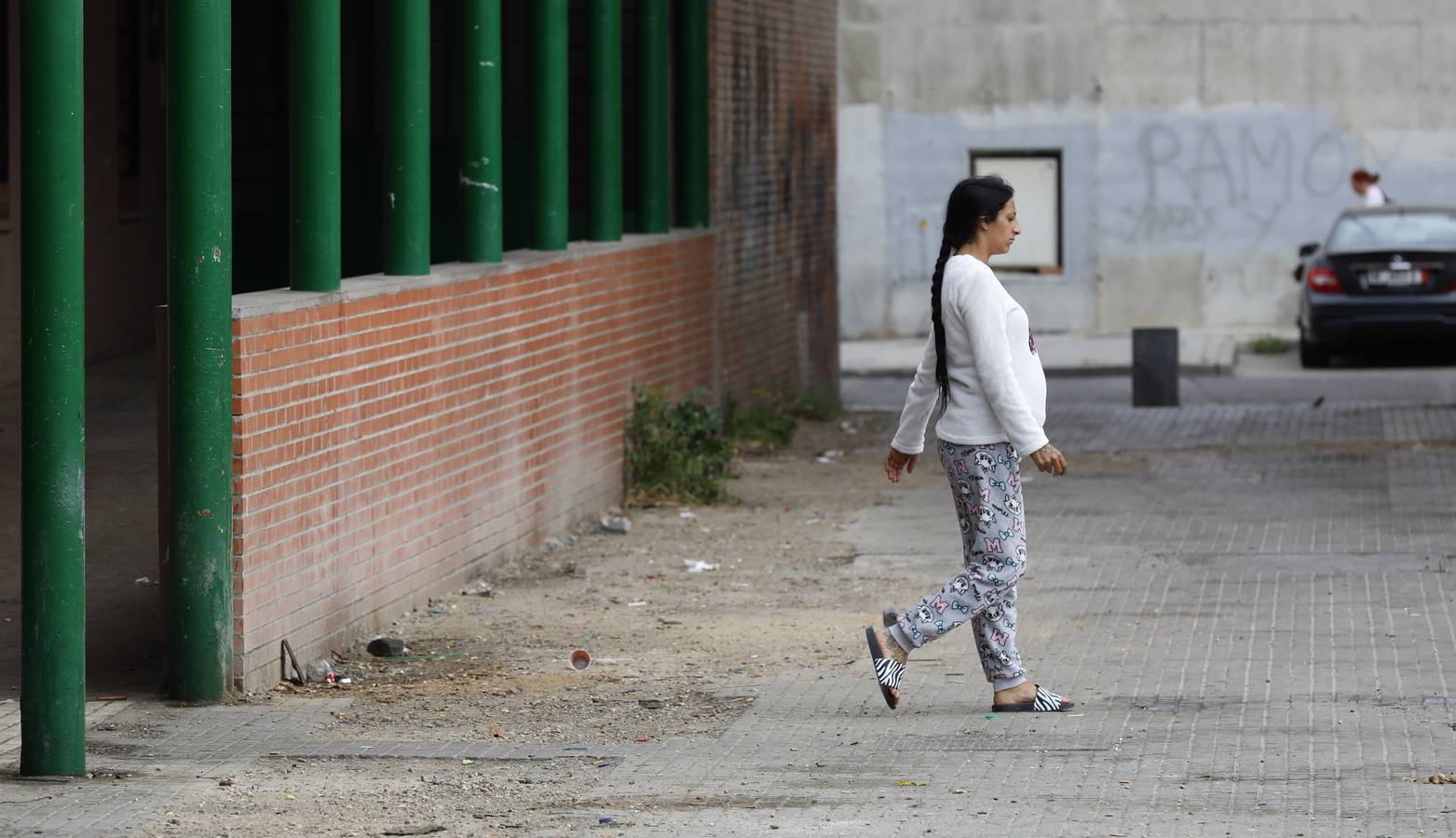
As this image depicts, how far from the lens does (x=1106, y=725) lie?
7.09 meters

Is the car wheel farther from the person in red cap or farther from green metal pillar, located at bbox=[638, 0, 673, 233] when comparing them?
green metal pillar, located at bbox=[638, 0, 673, 233]

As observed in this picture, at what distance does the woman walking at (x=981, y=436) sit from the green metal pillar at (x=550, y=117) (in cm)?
469

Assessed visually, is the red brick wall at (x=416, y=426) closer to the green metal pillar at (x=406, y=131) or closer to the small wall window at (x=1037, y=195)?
the green metal pillar at (x=406, y=131)

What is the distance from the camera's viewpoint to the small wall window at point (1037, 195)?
27.7 m

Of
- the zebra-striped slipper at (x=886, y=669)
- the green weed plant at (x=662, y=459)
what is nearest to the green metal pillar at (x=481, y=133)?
the green weed plant at (x=662, y=459)

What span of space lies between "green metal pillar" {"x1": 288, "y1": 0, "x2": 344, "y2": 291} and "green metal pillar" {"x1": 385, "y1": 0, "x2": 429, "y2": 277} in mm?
834

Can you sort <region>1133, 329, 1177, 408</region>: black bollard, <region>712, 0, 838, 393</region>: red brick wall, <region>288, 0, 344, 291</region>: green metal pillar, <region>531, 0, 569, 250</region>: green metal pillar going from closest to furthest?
1. <region>288, 0, 344, 291</region>: green metal pillar
2. <region>531, 0, 569, 250</region>: green metal pillar
3. <region>712, 0, 838, 393</region>: red brick wall
4. <region>1133, 329, 1177, 408</region>: black bollard

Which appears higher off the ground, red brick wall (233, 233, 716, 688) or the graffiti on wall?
the graffiti on wall

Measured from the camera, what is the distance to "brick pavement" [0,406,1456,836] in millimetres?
5953

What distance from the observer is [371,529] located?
887cm

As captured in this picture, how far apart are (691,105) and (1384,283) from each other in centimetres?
972

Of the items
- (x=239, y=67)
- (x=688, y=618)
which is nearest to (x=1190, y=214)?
(x=239, y=67)

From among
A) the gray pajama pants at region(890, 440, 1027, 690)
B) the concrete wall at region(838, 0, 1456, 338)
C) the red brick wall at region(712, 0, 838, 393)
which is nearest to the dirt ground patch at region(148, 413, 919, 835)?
the gray pajama pants at region(890, 440, 1027, 690)

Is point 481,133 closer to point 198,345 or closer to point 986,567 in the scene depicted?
point 198,345
